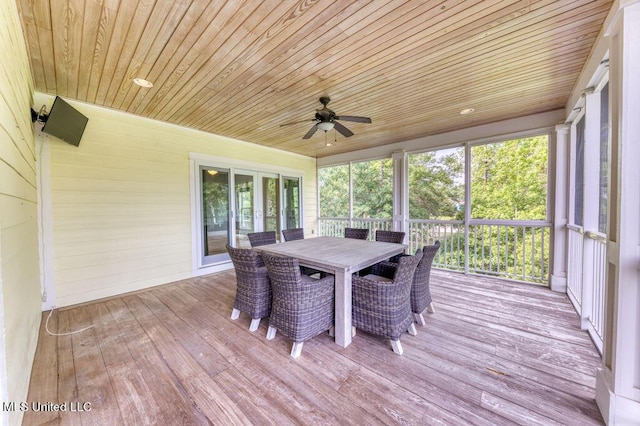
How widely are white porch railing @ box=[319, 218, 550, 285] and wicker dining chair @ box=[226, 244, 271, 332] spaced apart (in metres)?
3.66

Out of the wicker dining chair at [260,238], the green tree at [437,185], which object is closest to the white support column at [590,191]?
the green tree at [437,185]

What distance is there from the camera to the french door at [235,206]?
4621mm

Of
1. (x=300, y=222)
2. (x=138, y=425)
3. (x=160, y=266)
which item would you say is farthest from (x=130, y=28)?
(x=300, y=222)

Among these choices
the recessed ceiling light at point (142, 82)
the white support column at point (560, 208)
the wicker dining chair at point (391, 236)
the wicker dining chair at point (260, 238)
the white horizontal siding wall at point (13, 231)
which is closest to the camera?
the white horizontal siding wall at point (13, 231)

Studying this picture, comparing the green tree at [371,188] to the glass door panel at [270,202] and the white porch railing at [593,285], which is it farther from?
the white porch railing at [593,285]

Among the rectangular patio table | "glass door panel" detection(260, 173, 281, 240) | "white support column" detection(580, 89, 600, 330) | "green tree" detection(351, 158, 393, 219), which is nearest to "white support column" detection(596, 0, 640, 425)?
"white support column" detection(580, 89, 600, 330)

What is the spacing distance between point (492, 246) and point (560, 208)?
3.93 feet

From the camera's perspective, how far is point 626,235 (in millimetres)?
1433

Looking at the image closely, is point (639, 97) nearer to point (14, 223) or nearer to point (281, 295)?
point (281, 295)

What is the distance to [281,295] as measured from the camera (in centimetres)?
220

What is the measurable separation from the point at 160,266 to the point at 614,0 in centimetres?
573

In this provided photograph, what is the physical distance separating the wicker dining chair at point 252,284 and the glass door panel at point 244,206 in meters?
2.69

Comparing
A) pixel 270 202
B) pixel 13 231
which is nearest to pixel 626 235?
pixel 13 231

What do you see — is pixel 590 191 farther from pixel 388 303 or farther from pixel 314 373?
pixel 314 373
